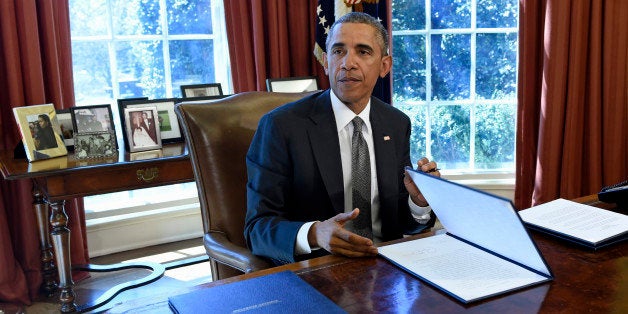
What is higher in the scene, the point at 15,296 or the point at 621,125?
the point at 621,125

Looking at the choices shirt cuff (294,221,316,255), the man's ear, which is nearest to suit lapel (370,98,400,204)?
the man's ear

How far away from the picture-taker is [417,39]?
3.81 meters

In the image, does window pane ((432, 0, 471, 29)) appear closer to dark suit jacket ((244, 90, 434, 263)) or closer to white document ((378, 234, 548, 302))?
dark suit jacket ((244, 90, 434, 263))

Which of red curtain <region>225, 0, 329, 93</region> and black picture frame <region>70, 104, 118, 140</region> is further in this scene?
red curtain <region>225, 0, 329, 93</region>

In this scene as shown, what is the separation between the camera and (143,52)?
11.4 feet

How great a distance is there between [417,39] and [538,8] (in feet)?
2.50

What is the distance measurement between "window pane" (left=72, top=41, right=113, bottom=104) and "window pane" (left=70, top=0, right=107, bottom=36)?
0.22 ft

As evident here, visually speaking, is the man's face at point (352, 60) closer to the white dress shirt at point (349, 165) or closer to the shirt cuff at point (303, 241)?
the white dress shirt at point (349, 165)

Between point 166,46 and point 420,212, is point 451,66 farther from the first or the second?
point 420,212

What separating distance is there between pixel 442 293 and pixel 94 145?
1.97 meters

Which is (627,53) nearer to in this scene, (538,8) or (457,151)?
(538,8)

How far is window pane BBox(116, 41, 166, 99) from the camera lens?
342cm

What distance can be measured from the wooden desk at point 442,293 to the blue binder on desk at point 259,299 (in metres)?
0.03

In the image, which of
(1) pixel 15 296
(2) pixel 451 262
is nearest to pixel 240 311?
(2) pixel 451 262
